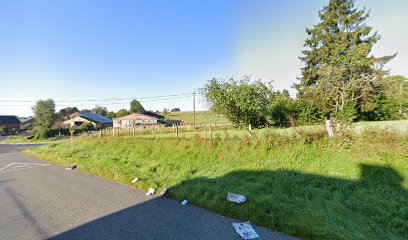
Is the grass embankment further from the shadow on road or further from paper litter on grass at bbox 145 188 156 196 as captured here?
paper litter on grass at bbox 145 188 156 196

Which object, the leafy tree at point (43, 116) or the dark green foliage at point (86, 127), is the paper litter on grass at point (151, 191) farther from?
the dark green foliage at point (86, 127)

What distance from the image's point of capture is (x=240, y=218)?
390cm

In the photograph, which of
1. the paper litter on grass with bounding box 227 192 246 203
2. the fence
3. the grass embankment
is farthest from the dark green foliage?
the paper litter on grass with bounding box 227 192 246 203

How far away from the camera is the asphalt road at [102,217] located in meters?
3.45

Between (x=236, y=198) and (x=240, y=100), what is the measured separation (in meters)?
17.9

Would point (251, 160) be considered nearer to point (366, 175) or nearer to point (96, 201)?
point (366, 175)

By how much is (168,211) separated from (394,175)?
6033mm

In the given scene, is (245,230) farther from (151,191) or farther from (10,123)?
(10,123)

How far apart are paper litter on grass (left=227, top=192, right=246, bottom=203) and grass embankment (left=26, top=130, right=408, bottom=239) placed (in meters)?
0.12

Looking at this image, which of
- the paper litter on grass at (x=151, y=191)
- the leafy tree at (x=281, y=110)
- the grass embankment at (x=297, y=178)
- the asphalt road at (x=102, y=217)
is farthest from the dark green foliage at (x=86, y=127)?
the paper litter on grass at (x=151, y=191)

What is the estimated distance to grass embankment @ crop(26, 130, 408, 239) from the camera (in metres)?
3.43

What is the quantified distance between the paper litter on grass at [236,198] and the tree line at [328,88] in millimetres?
13278

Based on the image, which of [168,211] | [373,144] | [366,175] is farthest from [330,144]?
[168,211]

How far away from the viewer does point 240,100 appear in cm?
2153
